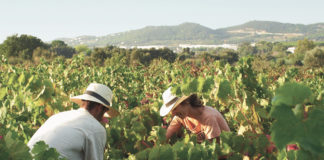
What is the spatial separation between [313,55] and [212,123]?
51400 millimetres

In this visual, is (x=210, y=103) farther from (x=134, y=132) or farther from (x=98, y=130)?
(x=98, y=130)

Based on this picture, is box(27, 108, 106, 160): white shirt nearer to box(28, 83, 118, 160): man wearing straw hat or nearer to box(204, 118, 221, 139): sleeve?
box(28, 83, 118, 160): man wearing straw hat

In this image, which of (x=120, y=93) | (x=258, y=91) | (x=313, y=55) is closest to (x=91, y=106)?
(x=258, y=91)

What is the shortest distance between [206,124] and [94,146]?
1203 mm

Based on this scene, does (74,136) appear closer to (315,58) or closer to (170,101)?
(170,101)

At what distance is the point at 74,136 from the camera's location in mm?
2439

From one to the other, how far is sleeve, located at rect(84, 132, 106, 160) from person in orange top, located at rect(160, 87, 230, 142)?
0.78m

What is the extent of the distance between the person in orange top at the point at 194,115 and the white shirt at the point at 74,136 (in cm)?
79

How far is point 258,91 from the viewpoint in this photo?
2.96 metres

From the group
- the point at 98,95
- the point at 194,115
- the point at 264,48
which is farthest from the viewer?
the point at 264,48

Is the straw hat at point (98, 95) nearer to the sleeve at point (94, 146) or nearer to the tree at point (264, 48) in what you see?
the sleeve at point (94, 146)

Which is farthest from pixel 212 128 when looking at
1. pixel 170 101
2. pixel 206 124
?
pixel 170 101

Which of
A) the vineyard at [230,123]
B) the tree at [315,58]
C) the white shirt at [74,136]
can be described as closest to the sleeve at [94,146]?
the white shirt at [74,136]

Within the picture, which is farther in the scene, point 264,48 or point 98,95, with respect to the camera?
point 264,48
